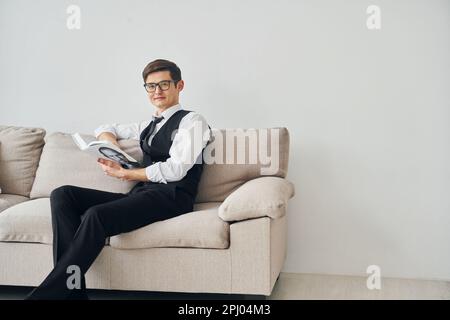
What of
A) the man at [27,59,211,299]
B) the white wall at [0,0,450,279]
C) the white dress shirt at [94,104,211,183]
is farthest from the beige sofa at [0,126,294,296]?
the white wall at [0,0,450,279]

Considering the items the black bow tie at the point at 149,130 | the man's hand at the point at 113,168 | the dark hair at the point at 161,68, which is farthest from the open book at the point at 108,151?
the dark hair at the point at 161,68

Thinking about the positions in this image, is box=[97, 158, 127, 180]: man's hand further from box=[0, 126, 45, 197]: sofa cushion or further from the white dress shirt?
box=[0, 126, 45, 197]: sofa cushion

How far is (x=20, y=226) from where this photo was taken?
227 cm

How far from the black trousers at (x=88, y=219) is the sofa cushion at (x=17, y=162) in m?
0.69

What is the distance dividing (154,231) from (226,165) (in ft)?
2.04

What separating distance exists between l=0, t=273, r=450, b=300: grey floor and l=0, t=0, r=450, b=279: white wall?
0.43 ft

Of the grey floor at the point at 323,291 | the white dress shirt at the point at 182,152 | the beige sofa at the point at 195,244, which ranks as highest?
the white dress shirt at the point at 182,152

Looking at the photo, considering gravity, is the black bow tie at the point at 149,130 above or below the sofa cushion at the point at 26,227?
above

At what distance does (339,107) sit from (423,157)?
0.54 m

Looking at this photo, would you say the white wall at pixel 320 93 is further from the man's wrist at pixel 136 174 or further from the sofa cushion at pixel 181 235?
the sofa cushion at pixel 181 235

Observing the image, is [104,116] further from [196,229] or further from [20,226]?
[196,229]

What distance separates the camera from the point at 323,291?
→ 8.39 feet

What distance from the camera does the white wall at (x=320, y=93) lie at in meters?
2.77
